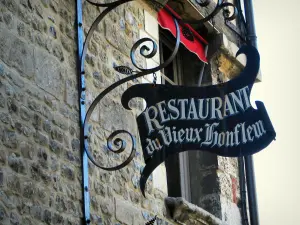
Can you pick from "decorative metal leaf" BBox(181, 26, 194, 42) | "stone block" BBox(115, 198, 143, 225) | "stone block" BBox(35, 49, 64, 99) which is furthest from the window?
"stone block" BBox(35, 49, 64, 99)

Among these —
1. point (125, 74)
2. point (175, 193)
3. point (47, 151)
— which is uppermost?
point (125, 74)

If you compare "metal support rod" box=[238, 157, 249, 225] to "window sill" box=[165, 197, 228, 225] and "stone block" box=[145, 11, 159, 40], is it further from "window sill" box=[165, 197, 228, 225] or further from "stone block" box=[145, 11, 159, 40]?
"stone block" box=[145, 11, 159, 40]

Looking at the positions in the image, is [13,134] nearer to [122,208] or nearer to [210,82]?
[122,208]

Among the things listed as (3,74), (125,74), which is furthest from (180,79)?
(3,74)

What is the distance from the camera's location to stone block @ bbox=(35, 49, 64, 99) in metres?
6.45

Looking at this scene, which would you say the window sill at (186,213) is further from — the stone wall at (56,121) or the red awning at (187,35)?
the red awning at (187,35)

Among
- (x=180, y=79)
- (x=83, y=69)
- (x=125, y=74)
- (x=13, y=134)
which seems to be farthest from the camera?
(x=180, y=79)

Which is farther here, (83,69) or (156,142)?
(83,69)

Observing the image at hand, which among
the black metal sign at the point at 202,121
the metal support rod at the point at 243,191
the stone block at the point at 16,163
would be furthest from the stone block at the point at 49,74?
the metal support rod at the point at 243,191

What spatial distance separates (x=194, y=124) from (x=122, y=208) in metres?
1.02

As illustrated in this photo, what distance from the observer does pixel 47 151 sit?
20.8ft

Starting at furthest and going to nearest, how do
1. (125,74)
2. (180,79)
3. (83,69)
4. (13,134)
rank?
1. (180,79)
2. (125,74)
3. (83,69)
4. (13,134)

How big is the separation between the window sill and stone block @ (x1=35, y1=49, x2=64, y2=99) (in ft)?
5.28

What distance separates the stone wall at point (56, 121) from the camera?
6012 mm
